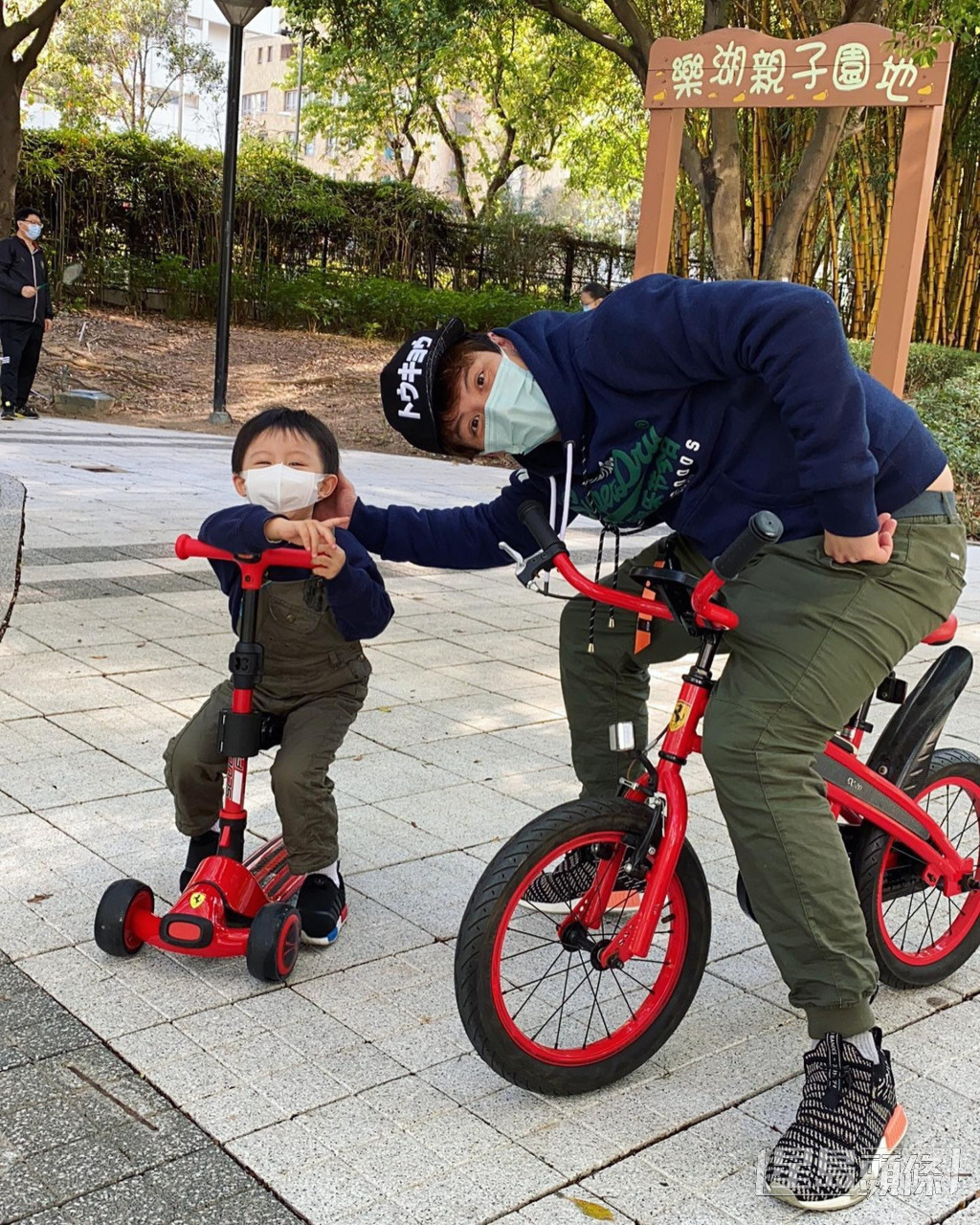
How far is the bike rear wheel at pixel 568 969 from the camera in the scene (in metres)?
2.29

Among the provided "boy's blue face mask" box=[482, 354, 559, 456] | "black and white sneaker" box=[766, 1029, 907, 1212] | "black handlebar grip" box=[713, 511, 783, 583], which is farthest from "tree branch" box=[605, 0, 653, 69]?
A: "black and white sneaker" box=[766, 1029, 907, 1212]

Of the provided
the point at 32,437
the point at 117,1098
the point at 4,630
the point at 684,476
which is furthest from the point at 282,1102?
the point at 32,437

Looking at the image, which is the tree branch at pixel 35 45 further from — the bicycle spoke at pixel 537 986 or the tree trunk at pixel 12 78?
the bicycle spoke at pixel 537 986

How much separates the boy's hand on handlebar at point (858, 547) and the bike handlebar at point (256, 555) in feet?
3.20

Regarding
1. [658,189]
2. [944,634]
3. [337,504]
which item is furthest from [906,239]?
[337,504]

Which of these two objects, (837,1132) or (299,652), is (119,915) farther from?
(837,1132)

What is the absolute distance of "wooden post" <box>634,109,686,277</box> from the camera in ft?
32.3

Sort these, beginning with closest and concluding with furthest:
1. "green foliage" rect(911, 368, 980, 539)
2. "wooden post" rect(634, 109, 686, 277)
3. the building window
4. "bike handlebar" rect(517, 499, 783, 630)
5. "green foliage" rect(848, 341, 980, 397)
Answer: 1. "bike handlebar" rect(517, 499, 783, 630)
2. "wooden post" rect(634, 109, 686, 277)
3. "green foliage" rect(911, 368, 980, 539)
4. "green foliage" rect(848, 341, 980, 397)
5. the building window

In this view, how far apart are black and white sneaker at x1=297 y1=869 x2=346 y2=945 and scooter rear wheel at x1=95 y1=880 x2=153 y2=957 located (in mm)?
345

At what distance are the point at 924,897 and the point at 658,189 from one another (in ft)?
25.8

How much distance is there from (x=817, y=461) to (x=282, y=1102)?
144 centimetres

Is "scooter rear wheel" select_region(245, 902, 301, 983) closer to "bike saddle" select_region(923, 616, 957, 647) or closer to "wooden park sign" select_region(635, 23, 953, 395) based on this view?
"bike saddle" select_region(923, 616, 957, 647)

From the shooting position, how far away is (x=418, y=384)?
2.38 meters

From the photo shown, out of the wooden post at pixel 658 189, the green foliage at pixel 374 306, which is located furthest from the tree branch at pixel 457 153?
the wooden post at pixel 658 189
